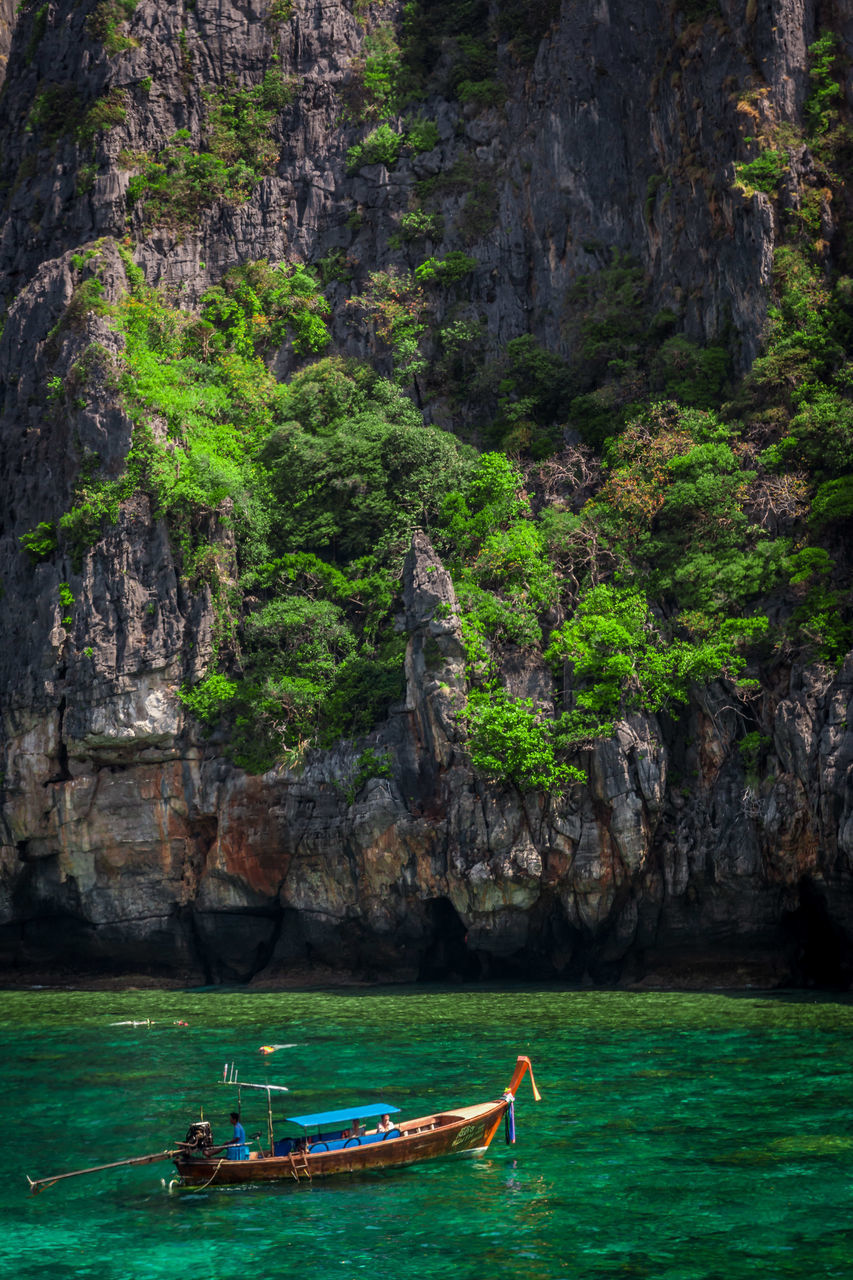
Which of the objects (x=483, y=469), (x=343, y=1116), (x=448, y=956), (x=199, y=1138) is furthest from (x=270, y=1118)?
(x=483, y=469)

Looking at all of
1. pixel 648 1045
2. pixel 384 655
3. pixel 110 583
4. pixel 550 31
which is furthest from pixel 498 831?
pixel 550 31

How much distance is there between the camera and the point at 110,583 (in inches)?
1457

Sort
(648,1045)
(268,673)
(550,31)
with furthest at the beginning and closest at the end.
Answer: (550,31)
(268,673)
(648,1045)

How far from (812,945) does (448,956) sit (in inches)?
384

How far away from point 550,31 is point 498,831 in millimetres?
30935

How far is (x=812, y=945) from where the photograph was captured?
99.4 ft

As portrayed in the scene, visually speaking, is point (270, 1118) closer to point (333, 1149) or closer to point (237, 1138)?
point (237, 1138)

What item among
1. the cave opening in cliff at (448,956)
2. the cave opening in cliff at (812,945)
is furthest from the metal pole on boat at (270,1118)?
the cave opening in cliff at (812,945)

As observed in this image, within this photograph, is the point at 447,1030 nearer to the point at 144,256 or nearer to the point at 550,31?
the point at 144,256

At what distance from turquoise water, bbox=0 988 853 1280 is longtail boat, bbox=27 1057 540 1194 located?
10.1 inches

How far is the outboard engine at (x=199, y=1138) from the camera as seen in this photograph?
16.3m

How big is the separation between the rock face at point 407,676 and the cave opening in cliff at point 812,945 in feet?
0.20

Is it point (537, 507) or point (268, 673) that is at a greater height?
point (537, 507)

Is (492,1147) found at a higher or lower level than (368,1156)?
lower
